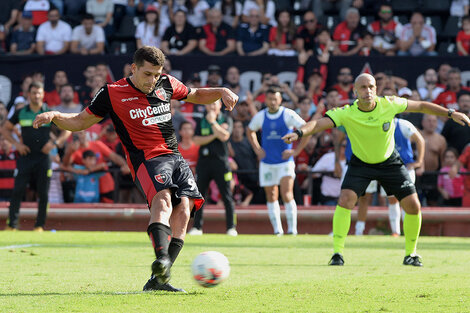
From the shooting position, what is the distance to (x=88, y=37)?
64.0 feet

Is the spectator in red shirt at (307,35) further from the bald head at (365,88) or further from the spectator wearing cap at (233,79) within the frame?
the bald head at (365,88)

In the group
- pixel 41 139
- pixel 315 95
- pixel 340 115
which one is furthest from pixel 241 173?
pixel 340 115

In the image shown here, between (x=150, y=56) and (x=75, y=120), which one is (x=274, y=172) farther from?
(x=150, y=56)

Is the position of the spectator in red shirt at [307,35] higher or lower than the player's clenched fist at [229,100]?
higher

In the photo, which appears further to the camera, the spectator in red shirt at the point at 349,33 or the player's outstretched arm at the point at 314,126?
the spectator in red shirt at the point at 349,33

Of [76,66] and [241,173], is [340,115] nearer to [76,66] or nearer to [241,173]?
[241,173]

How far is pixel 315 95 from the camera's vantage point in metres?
17.5

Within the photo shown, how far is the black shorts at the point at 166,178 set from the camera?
6570mm

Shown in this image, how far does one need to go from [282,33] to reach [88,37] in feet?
15.3

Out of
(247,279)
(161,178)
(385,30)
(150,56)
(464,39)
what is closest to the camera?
(150,56)

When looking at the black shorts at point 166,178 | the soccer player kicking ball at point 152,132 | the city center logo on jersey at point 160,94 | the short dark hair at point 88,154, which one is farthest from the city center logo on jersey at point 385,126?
the short dark hair at point 88,154

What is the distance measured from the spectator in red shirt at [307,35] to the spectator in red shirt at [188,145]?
12.1 feet

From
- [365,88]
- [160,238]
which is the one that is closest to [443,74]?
[365,88]

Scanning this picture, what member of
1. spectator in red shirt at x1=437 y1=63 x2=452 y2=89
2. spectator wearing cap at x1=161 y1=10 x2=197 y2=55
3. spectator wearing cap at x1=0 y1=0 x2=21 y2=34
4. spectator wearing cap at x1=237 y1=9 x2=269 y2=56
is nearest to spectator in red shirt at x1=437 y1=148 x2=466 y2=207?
spectator in red shirt at x1=437 y1=63 x2=452 y2=89
